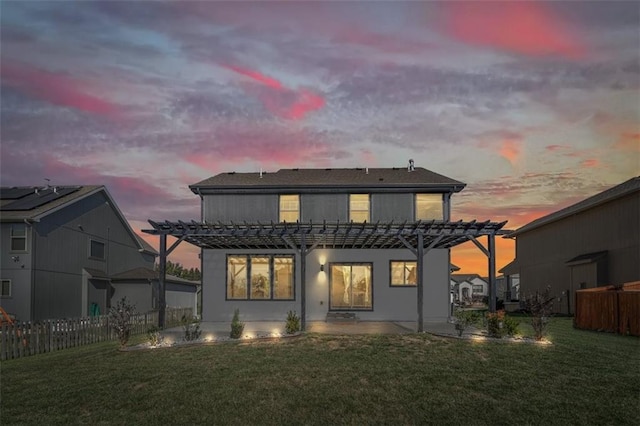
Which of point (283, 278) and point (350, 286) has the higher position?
point (283, 278)

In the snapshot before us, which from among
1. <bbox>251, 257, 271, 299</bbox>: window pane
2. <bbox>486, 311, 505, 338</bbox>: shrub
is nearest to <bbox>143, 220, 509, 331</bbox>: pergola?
<bbox>486, 311, 505, 338</bbox>: shrub

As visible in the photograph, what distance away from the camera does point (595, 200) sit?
98.6 ft

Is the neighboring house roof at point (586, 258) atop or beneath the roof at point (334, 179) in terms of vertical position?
beneath

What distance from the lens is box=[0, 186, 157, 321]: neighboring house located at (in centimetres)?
2611

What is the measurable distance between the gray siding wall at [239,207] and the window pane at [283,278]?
6.62 ft

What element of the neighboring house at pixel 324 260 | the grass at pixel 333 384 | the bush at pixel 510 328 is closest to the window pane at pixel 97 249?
the neighboring house at pixel 324 260

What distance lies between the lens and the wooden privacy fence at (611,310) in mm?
19203

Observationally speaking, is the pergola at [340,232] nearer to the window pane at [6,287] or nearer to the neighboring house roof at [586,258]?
the window pane at [6,287]

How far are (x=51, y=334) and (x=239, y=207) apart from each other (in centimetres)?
942

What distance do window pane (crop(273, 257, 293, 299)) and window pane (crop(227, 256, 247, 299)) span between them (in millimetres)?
1307

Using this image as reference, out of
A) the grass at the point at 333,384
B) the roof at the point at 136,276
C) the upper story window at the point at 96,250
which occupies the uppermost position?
the upper story window at the point at 96,250

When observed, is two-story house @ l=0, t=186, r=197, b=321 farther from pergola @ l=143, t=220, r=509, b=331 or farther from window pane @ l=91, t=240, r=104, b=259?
pergola @ l=143, t=220, r=509, b=331

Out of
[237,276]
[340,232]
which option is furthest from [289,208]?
[340,232]

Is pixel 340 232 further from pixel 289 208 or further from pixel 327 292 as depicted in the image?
pixel 327 292
